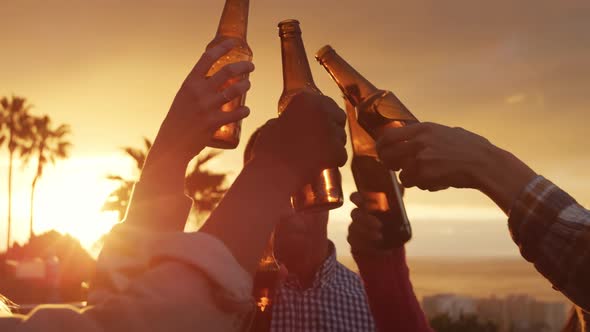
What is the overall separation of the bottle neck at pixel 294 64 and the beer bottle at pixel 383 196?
1.95 feet

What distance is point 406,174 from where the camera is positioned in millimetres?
2170

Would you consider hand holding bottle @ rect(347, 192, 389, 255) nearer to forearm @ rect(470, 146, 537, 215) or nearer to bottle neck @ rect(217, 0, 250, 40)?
bottle neck @ rect(217, 0, 250, 40)

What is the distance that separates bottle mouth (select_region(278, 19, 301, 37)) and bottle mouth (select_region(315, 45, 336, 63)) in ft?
1.57

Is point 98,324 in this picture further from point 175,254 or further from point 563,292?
point 563,292

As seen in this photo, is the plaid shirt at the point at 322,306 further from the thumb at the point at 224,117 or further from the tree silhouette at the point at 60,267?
the tree silhouette at the point at 60,267

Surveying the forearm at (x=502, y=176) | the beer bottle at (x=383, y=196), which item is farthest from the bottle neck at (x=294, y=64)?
the forearm at (x=502, y=176)

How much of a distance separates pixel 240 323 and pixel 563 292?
1056 mm

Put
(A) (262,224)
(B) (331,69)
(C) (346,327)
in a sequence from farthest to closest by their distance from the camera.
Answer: (C) (346,327), (B) (331,69), (A) (262,224)

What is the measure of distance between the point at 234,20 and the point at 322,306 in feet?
5.73

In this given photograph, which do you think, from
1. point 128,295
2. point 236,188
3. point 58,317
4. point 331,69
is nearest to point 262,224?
point 236,188

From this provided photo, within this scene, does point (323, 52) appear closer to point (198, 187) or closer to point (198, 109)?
point (198, 109)

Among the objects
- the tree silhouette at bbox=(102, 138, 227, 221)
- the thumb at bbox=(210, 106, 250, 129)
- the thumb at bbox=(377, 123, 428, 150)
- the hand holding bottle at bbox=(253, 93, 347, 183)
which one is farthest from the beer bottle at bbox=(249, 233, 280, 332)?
the tree silhouette at bbox=(102, 138, 227, 221)

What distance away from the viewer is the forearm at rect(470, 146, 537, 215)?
191 centimetres

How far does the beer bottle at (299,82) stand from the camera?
2.48 metres
